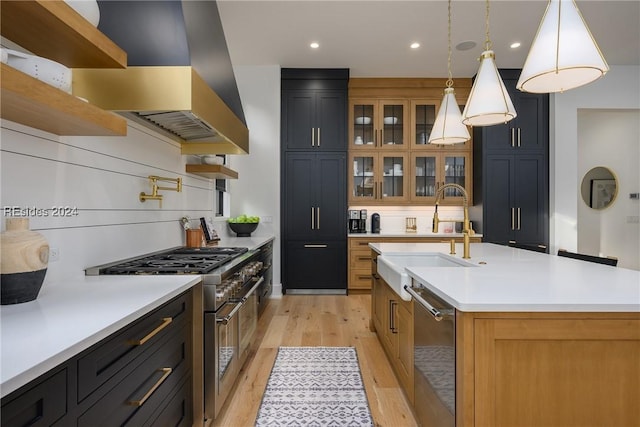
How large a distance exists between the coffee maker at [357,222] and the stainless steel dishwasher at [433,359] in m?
3.18

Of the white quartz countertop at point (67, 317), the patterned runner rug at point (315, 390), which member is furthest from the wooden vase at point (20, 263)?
the patterned runner rug at point (315, 390)

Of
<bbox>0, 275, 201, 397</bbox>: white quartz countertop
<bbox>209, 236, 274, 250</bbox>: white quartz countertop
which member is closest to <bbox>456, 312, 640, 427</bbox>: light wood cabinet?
<bbox>0, 275, 201, 397</bbox>: white quartz countertop

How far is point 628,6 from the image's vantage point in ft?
10.6

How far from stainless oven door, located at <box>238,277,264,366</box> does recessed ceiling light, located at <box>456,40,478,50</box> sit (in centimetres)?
355

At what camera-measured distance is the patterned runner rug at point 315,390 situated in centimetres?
187

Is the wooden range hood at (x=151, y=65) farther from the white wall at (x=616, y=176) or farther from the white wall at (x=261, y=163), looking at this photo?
the white wall at (x=616, y=176)

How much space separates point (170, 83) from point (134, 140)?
696 millimetres

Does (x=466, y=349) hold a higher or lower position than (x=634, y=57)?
lower

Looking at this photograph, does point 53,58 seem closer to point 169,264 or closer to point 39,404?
point 169,264

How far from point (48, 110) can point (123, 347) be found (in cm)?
78

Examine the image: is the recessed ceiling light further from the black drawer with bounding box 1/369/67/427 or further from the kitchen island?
the black drawer with bounding box 1/369/67/427

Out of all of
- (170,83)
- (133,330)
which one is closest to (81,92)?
(170,83)

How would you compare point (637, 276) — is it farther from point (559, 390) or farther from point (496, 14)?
point (496, 14)

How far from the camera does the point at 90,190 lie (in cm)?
169
